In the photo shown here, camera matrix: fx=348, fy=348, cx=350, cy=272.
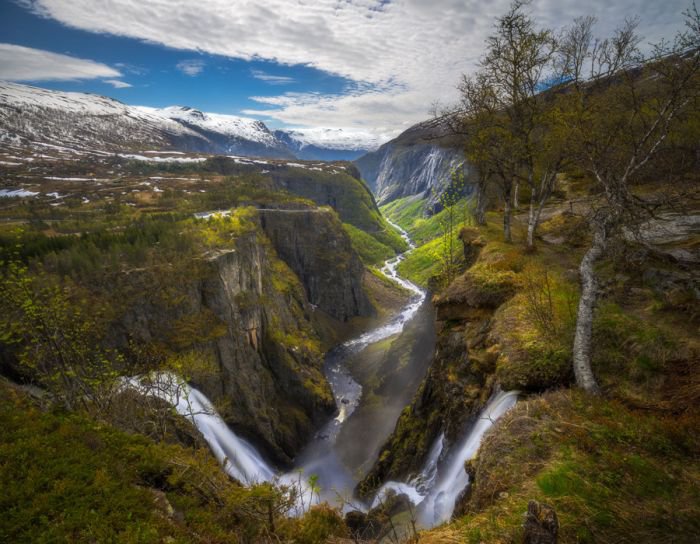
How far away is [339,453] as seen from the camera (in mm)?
46438

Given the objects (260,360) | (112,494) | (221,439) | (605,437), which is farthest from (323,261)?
(605,437)

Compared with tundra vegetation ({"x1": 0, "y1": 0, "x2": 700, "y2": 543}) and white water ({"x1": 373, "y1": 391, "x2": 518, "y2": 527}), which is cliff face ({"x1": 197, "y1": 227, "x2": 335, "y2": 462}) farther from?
white water ({"x1": 373, "y1": 391, "x2": 518, "y2": 527})

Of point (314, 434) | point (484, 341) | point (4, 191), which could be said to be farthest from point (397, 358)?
point (4, 191)

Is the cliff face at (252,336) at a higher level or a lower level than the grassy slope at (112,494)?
lower

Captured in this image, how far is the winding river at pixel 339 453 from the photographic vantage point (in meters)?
13.1

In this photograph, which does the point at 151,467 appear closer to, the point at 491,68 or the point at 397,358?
the point at 491,68

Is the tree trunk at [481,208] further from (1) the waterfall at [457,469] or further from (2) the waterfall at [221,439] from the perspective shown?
(2) the waterfall at [221,439]

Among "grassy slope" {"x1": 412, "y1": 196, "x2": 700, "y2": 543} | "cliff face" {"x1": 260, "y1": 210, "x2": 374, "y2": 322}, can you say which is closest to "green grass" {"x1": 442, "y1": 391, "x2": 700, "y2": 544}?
"grassy slope" {"x1": 412, "y1": 196, "x2": 700, "y2": 543}

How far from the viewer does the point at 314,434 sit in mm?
52531

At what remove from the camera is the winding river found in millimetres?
13141

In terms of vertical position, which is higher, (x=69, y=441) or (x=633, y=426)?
(x=633, y=426)

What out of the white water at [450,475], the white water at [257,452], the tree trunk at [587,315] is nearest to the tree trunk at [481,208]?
the white water at [450,475]

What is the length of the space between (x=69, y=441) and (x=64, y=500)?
2.47 meters

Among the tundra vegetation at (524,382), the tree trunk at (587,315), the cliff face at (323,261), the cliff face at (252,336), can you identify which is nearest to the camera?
the tundra vegetation at (524,382)
